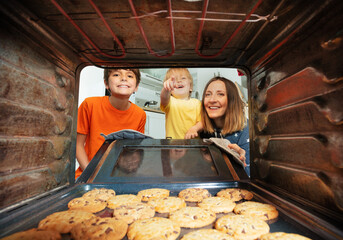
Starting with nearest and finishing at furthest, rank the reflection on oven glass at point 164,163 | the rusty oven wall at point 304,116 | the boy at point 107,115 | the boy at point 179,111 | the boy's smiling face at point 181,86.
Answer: the rusty oven wall at point 304,116, the reflection on oven glass at point 164,163, the boy at point 107,115, the boy at point 179,111, the boy's smiling face at point 181,86

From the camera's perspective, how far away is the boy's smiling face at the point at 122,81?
2076 millimetres

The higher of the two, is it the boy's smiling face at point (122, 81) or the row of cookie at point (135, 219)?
the boy's smiling face at point (122, 81)

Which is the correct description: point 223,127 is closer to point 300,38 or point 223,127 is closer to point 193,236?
point 300,38

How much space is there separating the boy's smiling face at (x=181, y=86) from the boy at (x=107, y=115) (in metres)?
A: 0.78

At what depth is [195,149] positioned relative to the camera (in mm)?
1301

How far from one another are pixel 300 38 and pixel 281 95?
0.86ft

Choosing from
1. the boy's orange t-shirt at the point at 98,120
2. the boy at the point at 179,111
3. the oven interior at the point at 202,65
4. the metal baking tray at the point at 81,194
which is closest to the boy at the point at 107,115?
the boy's orange t-shirt at the point at 98,120

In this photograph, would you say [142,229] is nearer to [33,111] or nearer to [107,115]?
[33,111]

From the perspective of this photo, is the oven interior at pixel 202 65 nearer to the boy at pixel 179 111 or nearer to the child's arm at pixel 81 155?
the child's arm at pixel 81 155

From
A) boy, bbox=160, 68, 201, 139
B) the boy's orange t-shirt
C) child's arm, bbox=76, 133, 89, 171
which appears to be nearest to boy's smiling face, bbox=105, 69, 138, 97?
the boy's orange t-shirt

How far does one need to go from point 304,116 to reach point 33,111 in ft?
3.78

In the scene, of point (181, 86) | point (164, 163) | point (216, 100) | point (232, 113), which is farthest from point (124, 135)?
point (181, 86)

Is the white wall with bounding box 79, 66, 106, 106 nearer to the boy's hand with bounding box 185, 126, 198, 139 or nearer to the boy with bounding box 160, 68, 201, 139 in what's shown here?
the boy with bounding box 160, 68, 201, 139

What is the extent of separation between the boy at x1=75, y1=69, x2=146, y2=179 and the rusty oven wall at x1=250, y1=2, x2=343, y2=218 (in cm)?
148
